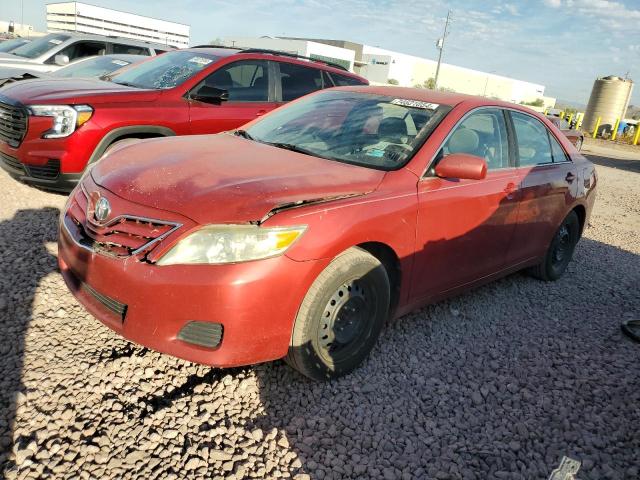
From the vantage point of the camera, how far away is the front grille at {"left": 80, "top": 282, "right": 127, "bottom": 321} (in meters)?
2.44

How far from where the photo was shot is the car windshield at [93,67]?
7.52 metres

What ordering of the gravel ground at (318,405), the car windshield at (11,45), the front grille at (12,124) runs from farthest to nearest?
the car windshield at (11,45) → the front grille at (12,124) → the gravel ground at (318,405)

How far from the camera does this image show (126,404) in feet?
8.16

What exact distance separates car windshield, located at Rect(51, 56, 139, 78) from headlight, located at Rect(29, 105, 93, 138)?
3.09 metres

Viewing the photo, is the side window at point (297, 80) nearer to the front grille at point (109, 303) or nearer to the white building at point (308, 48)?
the front grille at point (109, 303)

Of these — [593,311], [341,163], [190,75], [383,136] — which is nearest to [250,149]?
[341,163]

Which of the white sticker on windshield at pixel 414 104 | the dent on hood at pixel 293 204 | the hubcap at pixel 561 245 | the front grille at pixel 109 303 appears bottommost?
the hubcap at pixel 561 245

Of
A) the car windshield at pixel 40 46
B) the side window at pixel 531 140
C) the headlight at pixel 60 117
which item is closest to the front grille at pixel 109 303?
the headlight at pixel 60 117

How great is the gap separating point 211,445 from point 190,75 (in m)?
4.25

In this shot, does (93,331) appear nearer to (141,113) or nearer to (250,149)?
(250,149)

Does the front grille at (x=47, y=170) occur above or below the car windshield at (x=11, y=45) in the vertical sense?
below

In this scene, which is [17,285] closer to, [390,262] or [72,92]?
[72,92]

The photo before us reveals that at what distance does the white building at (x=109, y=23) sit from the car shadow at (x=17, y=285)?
286ft

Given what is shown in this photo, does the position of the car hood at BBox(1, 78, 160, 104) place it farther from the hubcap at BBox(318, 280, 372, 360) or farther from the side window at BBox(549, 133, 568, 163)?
the side window at BBox(549, 133, 568, 163)
